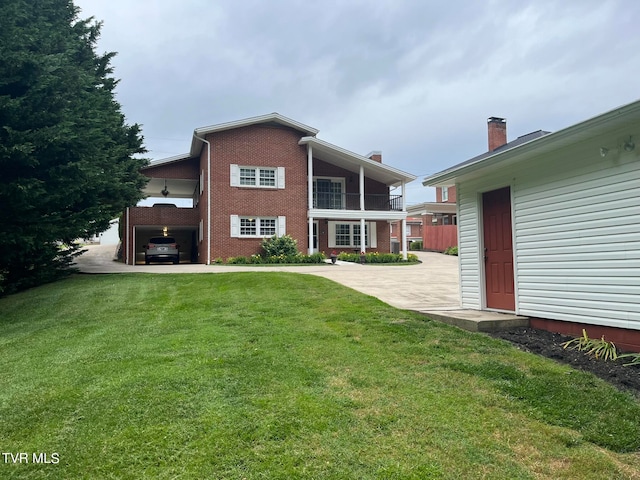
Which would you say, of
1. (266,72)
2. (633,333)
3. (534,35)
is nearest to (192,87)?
(266,72)

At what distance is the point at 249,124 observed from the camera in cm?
2075

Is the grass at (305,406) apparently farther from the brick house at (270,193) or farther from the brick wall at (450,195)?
the brick wall at (450,195)

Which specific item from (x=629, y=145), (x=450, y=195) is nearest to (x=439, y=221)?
(x=450, y=195)

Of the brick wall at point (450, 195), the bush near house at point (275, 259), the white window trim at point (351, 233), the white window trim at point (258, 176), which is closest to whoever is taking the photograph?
the bush near house at point (275, 259)

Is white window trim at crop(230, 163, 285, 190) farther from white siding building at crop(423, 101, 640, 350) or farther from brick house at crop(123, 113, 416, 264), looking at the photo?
white siding building at crop(423, 101, 640, 350)

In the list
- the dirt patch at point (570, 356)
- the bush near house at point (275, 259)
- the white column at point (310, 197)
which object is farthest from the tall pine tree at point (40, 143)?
the white column at point (310, 197)

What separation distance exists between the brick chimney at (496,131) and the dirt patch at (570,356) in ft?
23.5

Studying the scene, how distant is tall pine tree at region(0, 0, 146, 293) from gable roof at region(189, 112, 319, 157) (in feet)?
26.8

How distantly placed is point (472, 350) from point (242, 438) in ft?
10.3

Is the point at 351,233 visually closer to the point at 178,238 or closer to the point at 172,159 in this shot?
the point at 172,159

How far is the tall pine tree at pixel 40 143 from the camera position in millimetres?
8266

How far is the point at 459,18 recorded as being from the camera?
1245cm

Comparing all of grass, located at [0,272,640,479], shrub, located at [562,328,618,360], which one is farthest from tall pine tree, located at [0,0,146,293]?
shrub, located at [562,328,618,360]

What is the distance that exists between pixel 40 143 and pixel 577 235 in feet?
31.9
